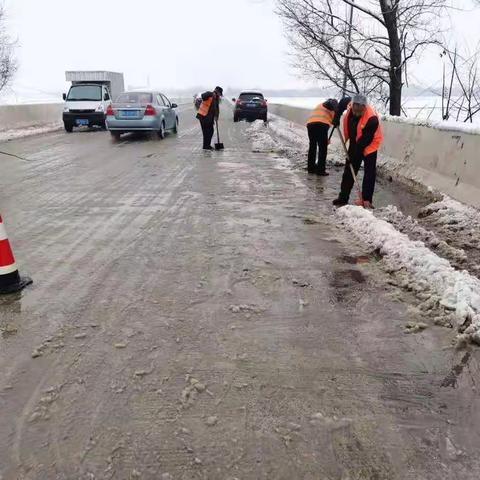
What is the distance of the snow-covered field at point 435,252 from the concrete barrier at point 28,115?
1784 cm

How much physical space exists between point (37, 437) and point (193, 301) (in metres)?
1.61

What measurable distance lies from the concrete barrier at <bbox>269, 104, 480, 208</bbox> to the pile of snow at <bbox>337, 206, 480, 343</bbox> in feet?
5.80

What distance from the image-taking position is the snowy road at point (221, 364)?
7.11ft

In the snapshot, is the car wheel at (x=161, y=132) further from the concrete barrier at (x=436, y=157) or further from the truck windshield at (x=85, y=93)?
the concrete barrier at (x=436, y=157)

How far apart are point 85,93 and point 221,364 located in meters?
20.1

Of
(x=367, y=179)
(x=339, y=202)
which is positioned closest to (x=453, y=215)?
(x=367, y=179)

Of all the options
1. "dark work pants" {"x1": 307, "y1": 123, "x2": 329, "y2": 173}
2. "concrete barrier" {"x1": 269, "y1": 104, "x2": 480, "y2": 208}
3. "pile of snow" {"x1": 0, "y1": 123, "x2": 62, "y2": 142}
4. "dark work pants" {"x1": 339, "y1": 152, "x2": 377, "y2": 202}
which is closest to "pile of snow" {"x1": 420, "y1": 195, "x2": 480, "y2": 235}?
"concrete barrier" {"x1": 269, "y1": 104, "x2": 480, "y2": 208}

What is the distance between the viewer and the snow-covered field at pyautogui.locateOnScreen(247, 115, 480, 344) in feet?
11.3

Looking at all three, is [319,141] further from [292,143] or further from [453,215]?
[292,143]

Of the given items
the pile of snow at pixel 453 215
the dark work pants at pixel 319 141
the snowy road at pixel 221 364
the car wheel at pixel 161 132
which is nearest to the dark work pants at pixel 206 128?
the car wheel at pixel 161 132

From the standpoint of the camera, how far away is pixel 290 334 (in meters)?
3.22

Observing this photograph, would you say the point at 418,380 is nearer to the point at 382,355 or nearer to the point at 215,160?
the point at 382,355

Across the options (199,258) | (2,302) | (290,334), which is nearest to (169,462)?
(290,334)

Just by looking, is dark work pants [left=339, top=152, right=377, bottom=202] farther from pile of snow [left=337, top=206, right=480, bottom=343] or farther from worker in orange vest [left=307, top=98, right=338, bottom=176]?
worker in orange vest [left=307, top=98, right=338, bottom=176]
